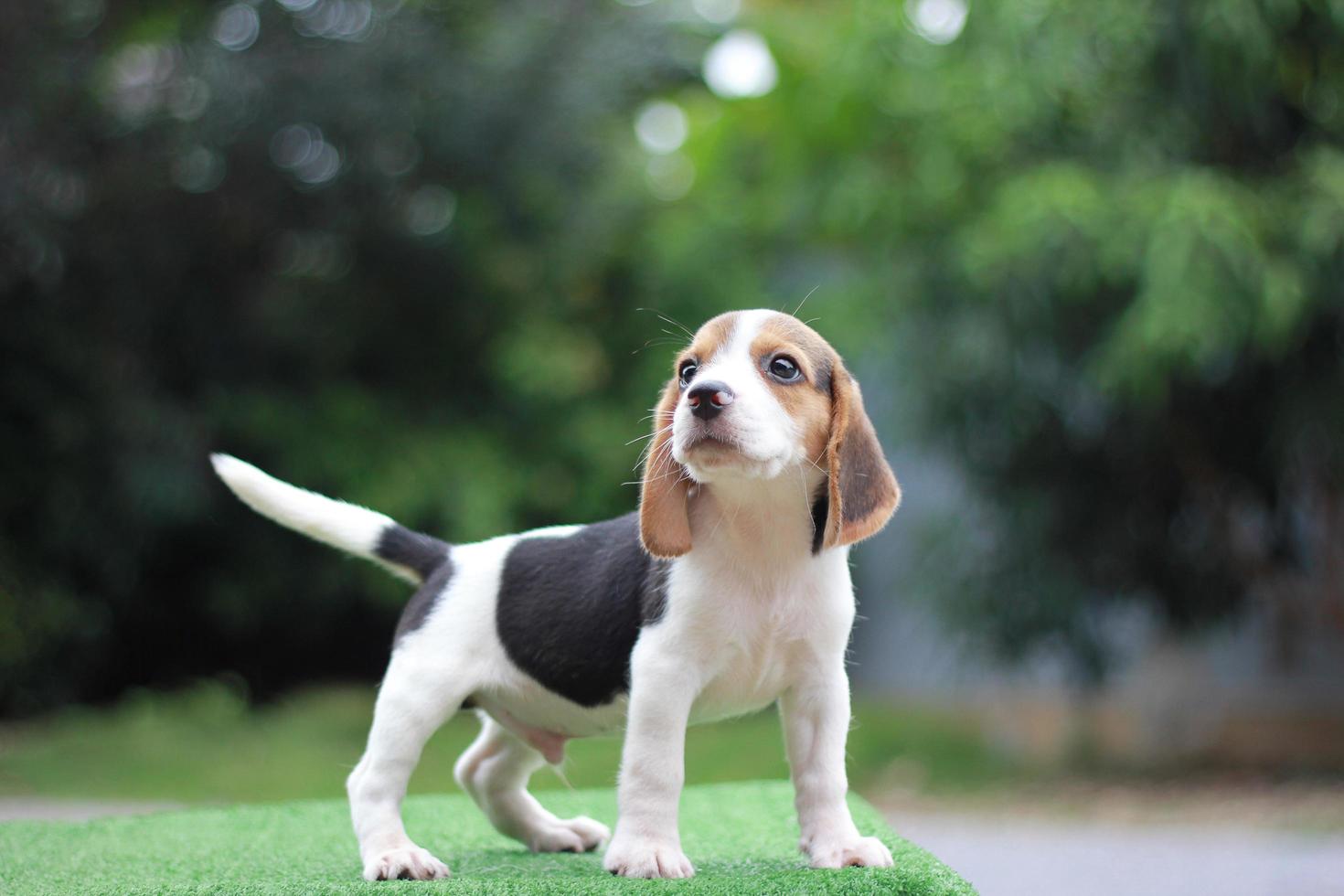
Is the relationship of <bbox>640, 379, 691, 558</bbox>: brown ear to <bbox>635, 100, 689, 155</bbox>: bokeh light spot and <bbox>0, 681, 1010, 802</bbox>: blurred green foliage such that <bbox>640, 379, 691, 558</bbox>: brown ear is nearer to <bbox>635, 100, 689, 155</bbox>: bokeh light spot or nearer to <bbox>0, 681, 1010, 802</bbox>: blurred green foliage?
<bbox>0, 681, 1010, 802</bbox>: blurred green foliage

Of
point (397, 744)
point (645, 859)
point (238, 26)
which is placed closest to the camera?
point (645, 859)

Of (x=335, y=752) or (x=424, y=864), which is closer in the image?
(x=424, y=864)

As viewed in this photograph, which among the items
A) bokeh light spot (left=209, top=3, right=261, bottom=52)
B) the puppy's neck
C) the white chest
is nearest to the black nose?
the puppy's neck

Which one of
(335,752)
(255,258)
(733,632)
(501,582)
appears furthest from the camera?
(255,258)

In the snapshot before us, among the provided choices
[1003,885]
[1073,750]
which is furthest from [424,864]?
[1073,750]

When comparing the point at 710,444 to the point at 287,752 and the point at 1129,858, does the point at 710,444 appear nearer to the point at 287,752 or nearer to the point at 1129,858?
the point at 1129,858

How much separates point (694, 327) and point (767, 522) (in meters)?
6.39

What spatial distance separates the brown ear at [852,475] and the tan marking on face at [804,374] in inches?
1.1

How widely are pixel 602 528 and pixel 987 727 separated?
6.96 meters

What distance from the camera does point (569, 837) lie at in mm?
3523

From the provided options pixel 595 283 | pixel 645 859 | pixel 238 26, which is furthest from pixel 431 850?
pixel 238 26

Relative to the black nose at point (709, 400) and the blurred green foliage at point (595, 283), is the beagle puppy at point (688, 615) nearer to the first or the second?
the black nose at point (709, 400)

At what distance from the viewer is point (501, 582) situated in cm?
312

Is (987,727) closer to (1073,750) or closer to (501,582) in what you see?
(1073,750)
